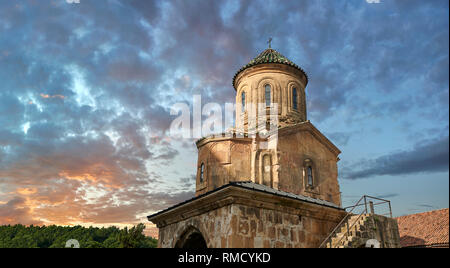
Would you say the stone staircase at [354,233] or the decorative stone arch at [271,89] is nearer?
the stone staircase at [354,233]

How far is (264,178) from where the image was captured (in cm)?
1653

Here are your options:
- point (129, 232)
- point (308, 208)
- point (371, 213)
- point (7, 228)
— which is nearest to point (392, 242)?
point (371, 213)

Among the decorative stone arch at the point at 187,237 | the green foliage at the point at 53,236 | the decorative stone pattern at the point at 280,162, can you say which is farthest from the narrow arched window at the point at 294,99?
the green foliage at the point at 53,236

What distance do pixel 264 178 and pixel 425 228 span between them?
50.8 feet

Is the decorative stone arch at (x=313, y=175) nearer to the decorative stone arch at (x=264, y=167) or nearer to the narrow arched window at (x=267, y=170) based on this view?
the decorative stone arch at (x=264, y=167)

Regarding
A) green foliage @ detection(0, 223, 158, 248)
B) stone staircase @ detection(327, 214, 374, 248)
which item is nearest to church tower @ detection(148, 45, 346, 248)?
stone staircase @ detection(327, 214, 374, 248)

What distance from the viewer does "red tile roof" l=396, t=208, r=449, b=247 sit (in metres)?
22.4

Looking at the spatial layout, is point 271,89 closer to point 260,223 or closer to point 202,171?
point 202,171

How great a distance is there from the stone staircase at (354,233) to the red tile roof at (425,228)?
1366cm

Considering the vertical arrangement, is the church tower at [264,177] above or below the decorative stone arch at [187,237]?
above

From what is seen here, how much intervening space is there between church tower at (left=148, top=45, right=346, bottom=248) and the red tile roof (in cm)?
976

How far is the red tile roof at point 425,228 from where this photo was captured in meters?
22.4

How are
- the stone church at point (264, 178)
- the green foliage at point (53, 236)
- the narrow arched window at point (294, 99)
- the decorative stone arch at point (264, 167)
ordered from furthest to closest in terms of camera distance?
the green foliage at point (53, 236)
the narrow arched window at point (294, 99)
the decorative stone arch at point (264, 167)
the stone church at point (264, 178)

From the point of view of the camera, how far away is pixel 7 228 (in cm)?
6406
